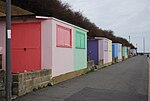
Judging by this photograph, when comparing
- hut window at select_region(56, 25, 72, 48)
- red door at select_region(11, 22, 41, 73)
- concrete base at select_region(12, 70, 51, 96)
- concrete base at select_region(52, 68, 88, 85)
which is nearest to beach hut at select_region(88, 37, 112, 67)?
concrete base at select_region(52, 68, 88, 85)

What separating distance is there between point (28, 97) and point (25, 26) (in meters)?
5.14

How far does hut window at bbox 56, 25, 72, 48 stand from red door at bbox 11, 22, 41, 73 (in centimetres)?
125

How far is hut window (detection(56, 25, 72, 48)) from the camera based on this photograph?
15.3 meters

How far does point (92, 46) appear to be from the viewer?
3234cm

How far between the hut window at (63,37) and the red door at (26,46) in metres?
1.25

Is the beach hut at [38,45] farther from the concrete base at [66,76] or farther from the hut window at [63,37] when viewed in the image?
the concrete base at [66,76]

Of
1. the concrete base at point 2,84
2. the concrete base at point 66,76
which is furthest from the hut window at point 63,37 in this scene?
the concrete base at point 2,84

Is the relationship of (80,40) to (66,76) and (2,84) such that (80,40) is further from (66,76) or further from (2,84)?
(2,84)

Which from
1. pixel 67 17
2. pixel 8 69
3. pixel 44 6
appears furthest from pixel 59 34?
pixel 67 17

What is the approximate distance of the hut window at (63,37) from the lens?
15.3 metres

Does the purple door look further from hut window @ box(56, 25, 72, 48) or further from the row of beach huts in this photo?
the row of beach huts

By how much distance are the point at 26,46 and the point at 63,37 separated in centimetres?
242

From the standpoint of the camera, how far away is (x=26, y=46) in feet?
48.2

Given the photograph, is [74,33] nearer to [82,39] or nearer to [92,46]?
[82,39]
